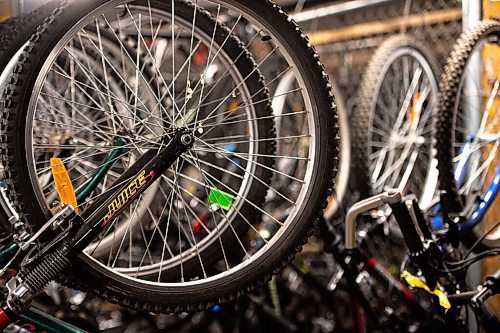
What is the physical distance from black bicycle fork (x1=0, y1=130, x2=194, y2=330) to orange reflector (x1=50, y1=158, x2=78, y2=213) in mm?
33

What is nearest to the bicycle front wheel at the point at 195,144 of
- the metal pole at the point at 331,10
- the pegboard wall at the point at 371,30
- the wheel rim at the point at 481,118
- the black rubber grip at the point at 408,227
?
the black rubber grip at the point at 408,227

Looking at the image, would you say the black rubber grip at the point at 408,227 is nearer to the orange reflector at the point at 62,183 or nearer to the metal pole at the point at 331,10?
the orange reflector at the point at 62,183

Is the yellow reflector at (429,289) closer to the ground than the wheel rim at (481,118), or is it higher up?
closer to the ground

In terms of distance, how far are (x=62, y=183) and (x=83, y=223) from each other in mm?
95

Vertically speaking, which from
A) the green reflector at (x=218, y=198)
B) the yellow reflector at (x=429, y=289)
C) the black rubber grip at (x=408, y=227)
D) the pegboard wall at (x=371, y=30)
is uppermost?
the pegboard wall at (x=371, y=30)

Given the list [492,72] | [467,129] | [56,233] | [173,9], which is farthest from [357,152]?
[56,233]

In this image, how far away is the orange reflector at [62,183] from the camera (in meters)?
1.16

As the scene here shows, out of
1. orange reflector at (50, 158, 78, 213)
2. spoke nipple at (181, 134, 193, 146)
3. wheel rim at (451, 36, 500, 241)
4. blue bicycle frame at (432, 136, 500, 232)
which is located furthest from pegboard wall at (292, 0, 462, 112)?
orange reflector at (50, 158, 78, 213)

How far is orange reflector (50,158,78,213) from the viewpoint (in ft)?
3.79

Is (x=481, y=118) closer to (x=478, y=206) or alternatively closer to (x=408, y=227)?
(x=478, y=206)

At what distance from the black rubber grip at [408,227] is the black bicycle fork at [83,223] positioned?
2.18 ft

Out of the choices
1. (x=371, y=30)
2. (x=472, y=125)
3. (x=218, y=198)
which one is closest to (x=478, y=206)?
(x=472, y=125)

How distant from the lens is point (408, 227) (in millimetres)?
1610

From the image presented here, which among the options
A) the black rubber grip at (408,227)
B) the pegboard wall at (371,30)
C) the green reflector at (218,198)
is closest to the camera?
the green reflector at (218,198)
